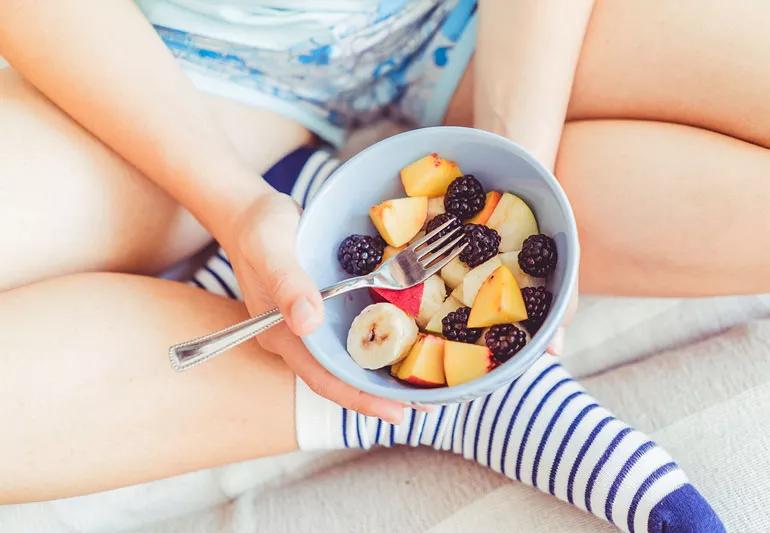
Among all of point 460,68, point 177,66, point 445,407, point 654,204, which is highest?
point 177,66

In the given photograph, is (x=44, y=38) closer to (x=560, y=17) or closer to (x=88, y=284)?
(x=88, y=284)

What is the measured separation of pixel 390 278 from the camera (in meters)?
0.62

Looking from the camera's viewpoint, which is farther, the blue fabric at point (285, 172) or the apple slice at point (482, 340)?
the blue fabric at point (285, 172)

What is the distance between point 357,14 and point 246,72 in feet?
0.46

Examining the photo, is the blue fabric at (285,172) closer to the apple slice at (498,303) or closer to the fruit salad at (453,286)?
the fruit salad at (453,286)

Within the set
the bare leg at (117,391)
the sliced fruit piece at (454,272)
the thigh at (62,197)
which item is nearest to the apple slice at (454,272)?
the sliced fruit piece at (454,272)

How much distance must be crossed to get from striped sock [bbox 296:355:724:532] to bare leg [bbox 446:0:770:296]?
0.16m

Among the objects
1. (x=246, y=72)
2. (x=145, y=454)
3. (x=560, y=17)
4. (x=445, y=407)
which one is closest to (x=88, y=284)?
(x=145, y=454)

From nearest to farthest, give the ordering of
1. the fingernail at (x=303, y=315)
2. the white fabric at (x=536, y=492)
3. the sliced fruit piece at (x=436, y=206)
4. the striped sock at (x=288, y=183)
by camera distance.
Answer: the fingernail at (x=303, y=315) < the sliced fruit piece at (x=436, y=206) < the white fabric at (x=536, y=492) < the striped sock at (x=288, y=183)

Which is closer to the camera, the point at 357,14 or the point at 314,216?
the point at 314,216

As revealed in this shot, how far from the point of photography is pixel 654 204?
0.74 meters

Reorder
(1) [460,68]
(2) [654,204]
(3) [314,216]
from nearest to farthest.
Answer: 1. (3) [314,216]
2. (2) [654,204]
3. (1) [460,68]

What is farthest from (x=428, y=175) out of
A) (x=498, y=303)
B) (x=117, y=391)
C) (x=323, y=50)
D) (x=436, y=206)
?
(x=117, y=391)

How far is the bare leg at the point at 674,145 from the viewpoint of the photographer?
0.70m
